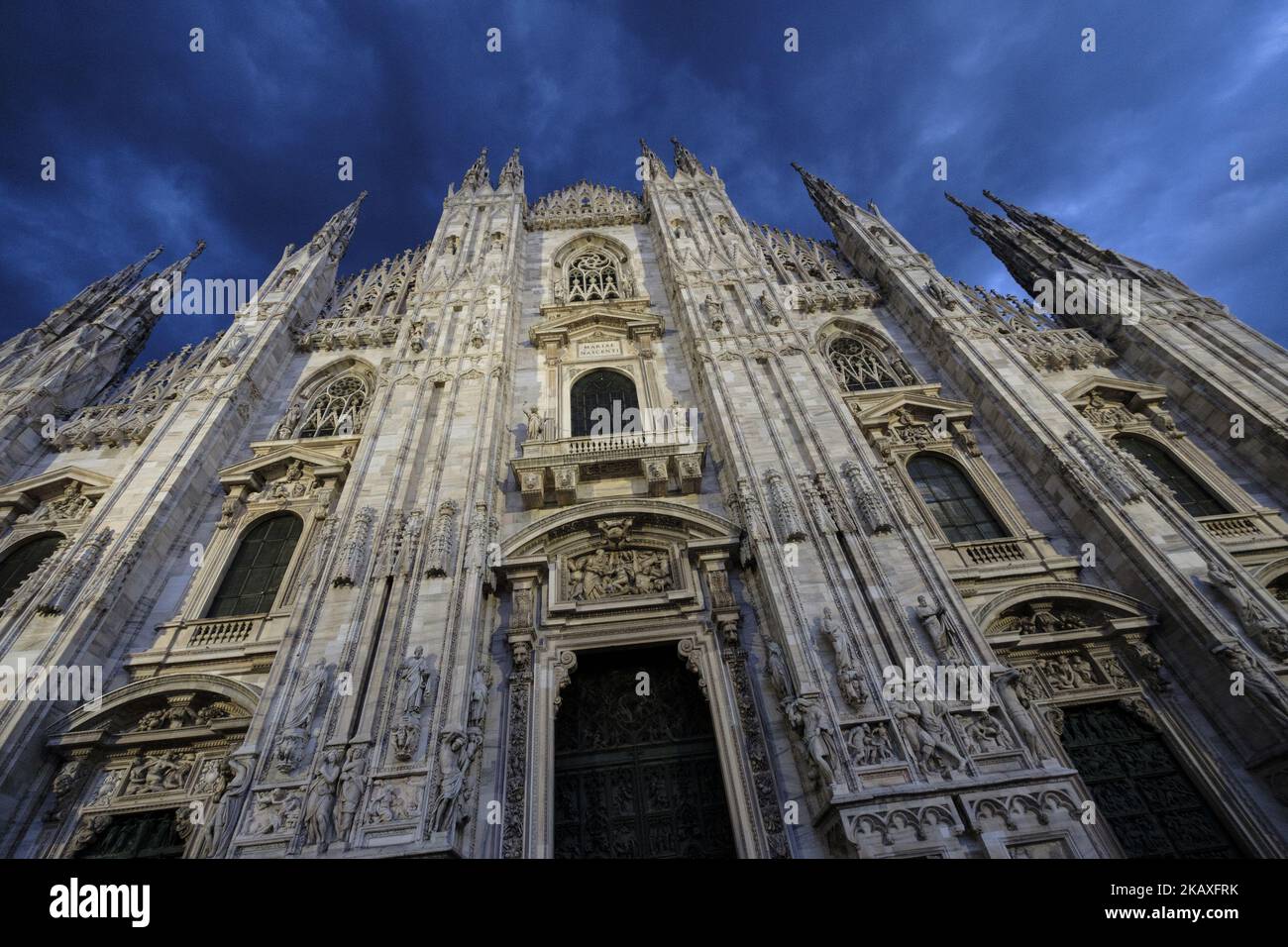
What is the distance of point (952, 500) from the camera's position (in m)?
12.1

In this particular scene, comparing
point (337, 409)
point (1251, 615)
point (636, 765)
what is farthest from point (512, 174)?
point (1251, 615)

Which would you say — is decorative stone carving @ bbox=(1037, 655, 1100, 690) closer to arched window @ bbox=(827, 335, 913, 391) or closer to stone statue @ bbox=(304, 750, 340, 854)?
Answer: arched window @ bbox=(827, 335, 913, 391)

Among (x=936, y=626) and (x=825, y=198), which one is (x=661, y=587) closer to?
(x=936, y=626)

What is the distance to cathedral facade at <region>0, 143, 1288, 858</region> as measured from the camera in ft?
24.6

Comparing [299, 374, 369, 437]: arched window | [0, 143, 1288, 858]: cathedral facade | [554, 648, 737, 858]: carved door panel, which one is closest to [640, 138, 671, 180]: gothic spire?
[0, 143, 1288, 858]: cathedral facade

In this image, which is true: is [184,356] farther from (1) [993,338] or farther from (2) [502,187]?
(1) [993,338]

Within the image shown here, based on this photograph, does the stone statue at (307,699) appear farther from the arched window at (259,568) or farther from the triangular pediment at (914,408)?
the triangular pediment at (914,408)

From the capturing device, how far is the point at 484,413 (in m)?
12.4

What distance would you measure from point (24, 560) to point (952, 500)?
63.5 ft

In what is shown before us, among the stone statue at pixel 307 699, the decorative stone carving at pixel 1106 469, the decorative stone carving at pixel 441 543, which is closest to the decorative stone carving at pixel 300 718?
the stone statue at pixel 307 699

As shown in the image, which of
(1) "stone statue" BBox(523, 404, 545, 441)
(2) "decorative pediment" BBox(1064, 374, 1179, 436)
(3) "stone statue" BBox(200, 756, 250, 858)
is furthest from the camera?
(2) "decorative pediment" BBox(1064, 374, 1179, 436)

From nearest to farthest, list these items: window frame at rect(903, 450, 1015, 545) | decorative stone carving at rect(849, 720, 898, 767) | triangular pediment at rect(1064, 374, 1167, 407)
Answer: decorative stone carving at rect(849, 720, 898, 767) < window frame at rect(903, 450, 1015, 545) < triangular pediment at rect(1064, 374, 1167, 407)

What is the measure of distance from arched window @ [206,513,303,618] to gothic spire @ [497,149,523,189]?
16.0 meters
